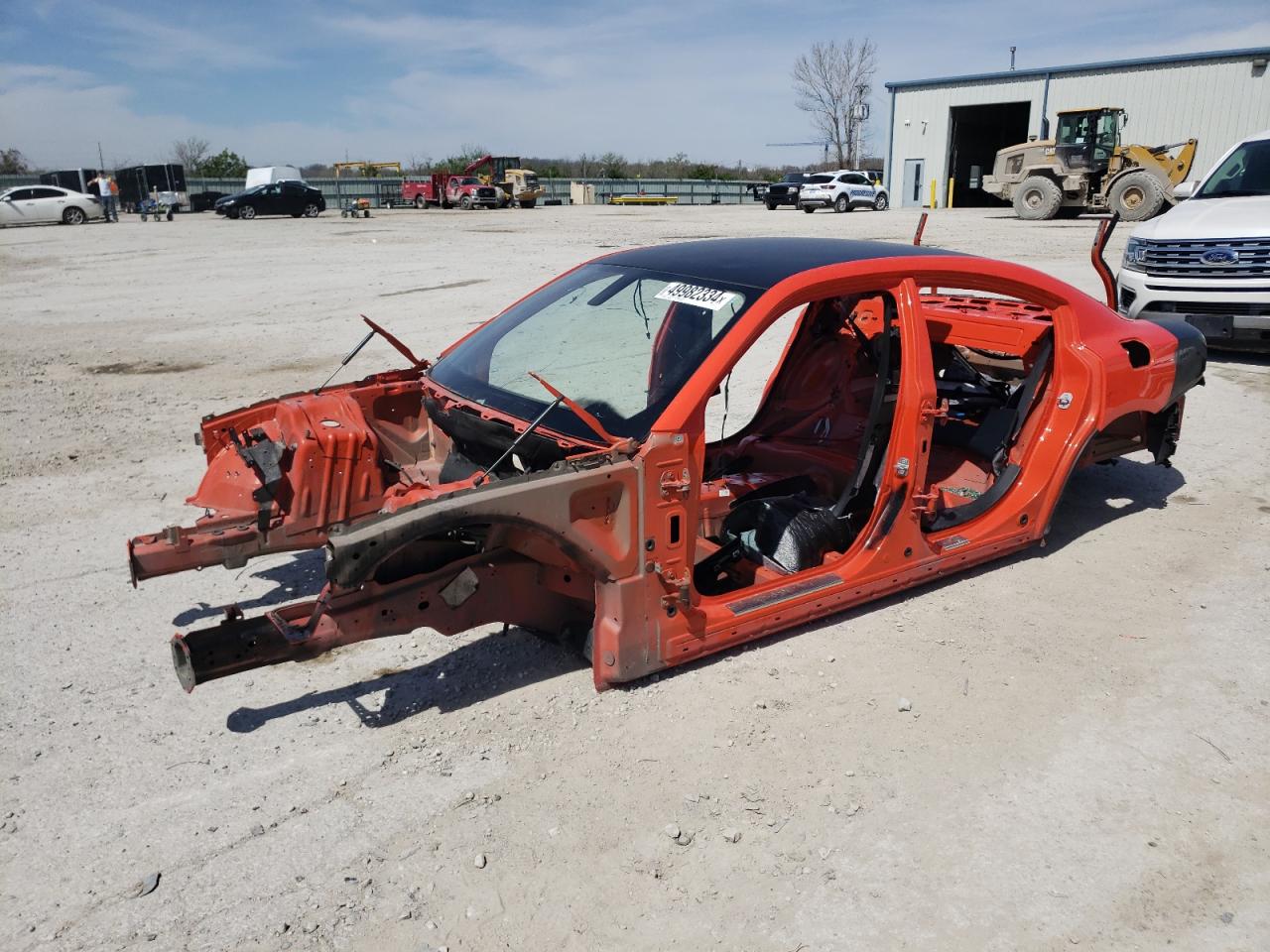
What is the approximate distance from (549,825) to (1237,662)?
8.94ft

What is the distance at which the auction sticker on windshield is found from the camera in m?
3.60

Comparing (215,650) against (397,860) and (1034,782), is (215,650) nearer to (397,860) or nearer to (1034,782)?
(397,860)

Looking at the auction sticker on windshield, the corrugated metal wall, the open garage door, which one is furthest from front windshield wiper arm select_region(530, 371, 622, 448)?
the open garage door

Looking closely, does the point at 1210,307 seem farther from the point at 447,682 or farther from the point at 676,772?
the point at 447,682

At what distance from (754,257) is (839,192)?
3431 centimetres

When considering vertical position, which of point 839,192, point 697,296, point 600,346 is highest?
point 839,192

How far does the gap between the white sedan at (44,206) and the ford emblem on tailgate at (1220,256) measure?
119 feet

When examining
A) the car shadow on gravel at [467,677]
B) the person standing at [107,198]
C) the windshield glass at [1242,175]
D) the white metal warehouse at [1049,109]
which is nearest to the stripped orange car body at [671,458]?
the car shadow on gravel at [467,677]

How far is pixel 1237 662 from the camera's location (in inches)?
146

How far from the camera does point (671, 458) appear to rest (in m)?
3.24

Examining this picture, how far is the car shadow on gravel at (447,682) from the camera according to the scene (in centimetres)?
338

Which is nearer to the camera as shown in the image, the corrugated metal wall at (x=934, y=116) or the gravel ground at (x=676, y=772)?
the gravel ground at (x=676, y=772)

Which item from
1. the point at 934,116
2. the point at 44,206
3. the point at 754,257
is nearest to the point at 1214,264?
the point at 754,257

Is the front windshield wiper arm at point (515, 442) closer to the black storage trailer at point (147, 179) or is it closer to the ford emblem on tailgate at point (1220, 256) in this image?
the ford emblem on tailgate at point (1220, 256)
